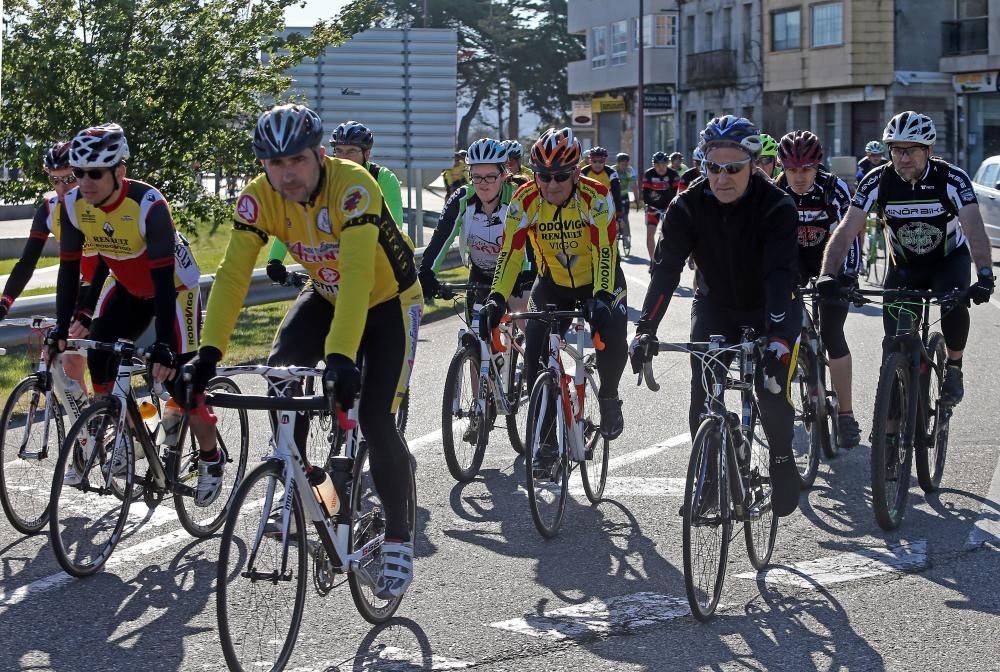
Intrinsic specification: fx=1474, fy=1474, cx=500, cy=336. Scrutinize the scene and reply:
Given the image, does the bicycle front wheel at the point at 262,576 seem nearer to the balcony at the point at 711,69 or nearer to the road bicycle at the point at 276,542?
the road bicycle at the point at 276,542

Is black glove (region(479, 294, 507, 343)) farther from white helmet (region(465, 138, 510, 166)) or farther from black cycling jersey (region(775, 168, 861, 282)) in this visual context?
black cycling jersey (region(775, 168, 861, 282))

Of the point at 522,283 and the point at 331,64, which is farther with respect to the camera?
the point at 331,64

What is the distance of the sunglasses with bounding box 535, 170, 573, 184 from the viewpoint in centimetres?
764

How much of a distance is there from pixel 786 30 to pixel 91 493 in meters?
50.6

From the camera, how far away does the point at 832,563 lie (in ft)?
21.4

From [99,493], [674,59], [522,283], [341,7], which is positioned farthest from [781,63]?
[99,493]

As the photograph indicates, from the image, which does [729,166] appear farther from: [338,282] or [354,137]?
[354,137]

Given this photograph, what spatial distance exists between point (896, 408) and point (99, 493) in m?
3.81

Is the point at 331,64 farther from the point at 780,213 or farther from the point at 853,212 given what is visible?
the point at 780,213

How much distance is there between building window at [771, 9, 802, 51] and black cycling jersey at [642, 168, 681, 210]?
3156 centimetres

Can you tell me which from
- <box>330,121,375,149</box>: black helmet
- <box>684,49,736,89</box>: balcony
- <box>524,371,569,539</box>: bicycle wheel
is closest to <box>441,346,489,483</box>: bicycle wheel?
<box>524,371,569,539</box>: bicycle wheel

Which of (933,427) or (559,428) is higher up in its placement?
(559,428)

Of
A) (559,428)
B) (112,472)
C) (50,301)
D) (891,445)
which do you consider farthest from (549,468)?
(50,301)

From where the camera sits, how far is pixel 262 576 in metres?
4.81
